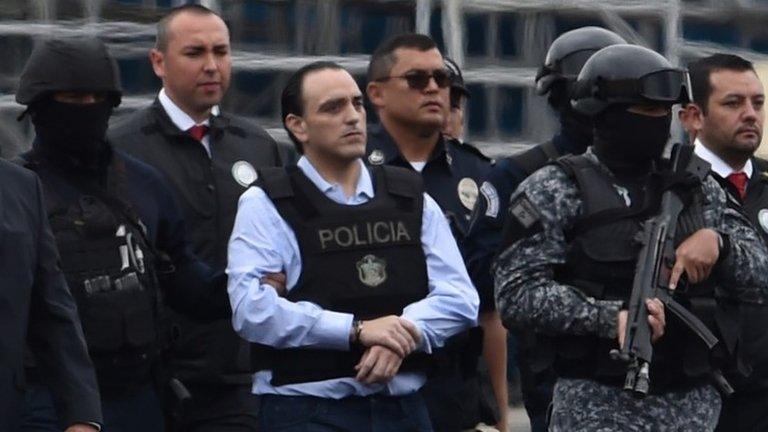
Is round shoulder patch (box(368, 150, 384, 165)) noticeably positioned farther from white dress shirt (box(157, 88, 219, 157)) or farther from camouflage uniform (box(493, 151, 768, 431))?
camouflage uniform (box(493, 151, 768, 431))

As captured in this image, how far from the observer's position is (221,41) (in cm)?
977

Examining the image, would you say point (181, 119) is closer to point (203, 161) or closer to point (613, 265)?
point (203, 161)

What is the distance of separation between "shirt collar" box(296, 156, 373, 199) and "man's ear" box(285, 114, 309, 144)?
3.3 inches

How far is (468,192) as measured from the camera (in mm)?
9516

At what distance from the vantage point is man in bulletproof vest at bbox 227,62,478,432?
25.6 feet

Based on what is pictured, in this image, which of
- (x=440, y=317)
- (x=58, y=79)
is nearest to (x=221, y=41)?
(x=58, y=79)

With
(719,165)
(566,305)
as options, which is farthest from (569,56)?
(566,305)

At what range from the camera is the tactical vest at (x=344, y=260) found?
7.85 metres

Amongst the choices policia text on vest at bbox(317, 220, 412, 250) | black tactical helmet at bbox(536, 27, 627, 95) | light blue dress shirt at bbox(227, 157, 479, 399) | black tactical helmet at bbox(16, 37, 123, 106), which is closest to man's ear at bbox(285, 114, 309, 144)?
light blue dress shirt at bbox(227, 157, 479, 399)

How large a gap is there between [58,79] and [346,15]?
6.00 metres

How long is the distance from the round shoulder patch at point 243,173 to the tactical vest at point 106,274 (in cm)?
102

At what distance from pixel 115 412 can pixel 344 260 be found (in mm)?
1031

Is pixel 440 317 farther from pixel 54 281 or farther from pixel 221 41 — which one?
pixel 221 41

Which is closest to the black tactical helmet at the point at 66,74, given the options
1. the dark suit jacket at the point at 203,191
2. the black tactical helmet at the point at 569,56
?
the dark suit jacket at the point at 203,191
